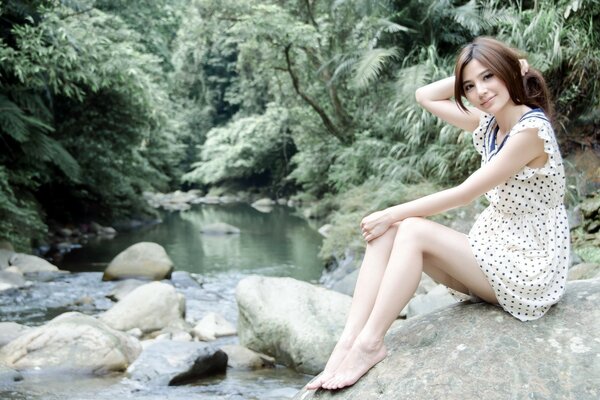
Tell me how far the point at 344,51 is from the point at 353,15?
92 cm

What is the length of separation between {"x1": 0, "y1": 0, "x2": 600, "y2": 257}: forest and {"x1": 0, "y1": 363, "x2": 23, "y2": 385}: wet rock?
16.9ft

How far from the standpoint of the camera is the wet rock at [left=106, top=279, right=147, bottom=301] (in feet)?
27.1

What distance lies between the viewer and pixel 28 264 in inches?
380

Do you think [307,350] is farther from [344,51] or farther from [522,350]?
[344,51]

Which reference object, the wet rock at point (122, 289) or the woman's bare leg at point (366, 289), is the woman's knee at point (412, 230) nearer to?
the woman's bare leg at point (366, 289)

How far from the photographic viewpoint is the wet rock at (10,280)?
834 cm

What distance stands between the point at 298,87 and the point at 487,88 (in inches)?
532

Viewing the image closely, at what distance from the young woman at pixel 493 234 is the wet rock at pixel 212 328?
4053mm

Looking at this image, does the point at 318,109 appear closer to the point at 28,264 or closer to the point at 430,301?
the point at 28,264

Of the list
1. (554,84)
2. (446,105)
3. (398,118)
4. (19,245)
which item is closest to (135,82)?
(19,245)

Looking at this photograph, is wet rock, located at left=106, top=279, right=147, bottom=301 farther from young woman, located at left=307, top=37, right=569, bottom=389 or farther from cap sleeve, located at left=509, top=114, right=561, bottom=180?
cap sleeve, located at left=509, top=114, right=561, bottom=180

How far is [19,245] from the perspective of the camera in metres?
10.6

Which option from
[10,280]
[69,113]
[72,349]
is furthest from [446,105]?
[69,113]

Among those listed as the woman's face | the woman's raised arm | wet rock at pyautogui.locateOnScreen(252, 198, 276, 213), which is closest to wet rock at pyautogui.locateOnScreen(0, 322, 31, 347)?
the woman's raised arm
